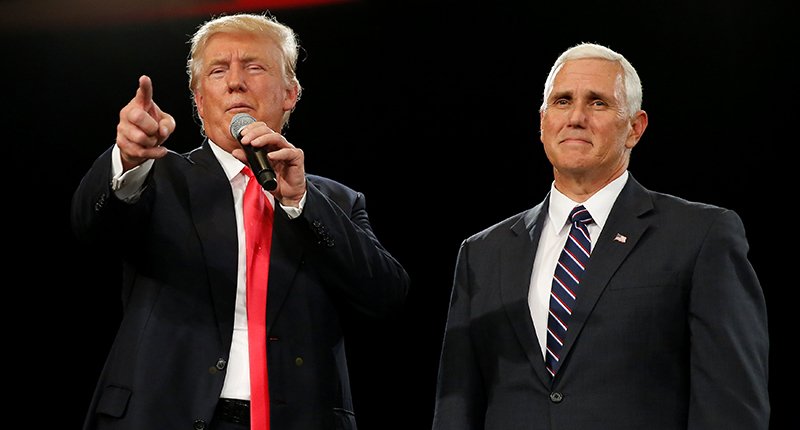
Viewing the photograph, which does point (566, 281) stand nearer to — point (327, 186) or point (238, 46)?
point (327, 186)

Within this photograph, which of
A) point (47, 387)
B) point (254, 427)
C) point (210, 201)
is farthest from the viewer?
point (47, 387)

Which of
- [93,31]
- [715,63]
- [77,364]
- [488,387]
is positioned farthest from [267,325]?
[715,63]

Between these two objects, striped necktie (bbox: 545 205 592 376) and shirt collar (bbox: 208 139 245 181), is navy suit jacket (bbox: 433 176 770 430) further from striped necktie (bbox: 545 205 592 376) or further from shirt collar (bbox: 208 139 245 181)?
shirt collar (bbox: 208 139 245 181)

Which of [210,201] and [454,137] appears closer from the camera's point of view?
[210,201]

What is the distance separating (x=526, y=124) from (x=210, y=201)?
2098mm

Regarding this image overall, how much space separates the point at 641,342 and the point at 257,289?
795 mm

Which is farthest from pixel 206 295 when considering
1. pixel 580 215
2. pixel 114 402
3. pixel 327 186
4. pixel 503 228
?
pixel 580 215

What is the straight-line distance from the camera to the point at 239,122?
222 cm

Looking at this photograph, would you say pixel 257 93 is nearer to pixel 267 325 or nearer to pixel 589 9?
pixel 267 325

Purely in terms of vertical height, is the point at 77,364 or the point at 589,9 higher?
the point at 589,9

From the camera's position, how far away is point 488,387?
2.37 meters

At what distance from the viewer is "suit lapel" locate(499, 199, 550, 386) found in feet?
7.45

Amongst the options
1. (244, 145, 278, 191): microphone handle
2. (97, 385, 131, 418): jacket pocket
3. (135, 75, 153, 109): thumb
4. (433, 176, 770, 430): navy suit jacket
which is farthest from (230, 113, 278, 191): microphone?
(433, 176, 770, 430): navy suit jacket

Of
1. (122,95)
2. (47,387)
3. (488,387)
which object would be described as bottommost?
(488,387)
